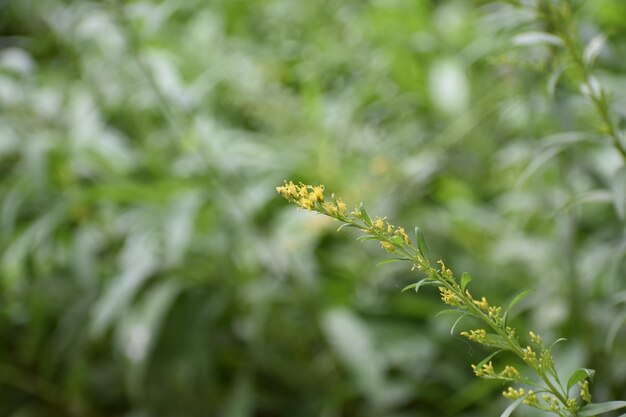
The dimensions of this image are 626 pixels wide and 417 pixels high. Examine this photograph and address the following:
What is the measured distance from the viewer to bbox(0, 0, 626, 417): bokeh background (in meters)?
1.50

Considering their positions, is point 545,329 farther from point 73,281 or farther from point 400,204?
point 73,281

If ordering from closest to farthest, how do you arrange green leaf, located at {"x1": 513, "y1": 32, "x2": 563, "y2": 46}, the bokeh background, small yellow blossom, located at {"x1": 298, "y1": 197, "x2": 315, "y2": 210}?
small yellow blossom, located at {"x1": 298, "y1": 197, "x2": 315, "y2": 210}
green leaf, located at {"x1": 513, "y1": 32, "x2": 563, "y2": 46}
the bokeh background

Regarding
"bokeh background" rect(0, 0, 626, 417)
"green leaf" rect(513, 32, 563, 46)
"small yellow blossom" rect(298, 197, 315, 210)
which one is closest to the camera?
"small yellow blossom" rect(298, 197, 315, 210)

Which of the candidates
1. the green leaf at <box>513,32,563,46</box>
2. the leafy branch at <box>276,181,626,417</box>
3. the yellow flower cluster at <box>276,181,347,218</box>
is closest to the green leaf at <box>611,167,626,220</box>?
the green leaf at <box>513,32,563,46</box>

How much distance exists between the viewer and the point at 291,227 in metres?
1.62

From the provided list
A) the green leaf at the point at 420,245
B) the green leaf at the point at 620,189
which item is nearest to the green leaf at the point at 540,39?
the green leaf at the point at 620,189

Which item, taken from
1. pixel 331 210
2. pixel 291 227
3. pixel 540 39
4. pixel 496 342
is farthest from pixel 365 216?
pixel 291 227

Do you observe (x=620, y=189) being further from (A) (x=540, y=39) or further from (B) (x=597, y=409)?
(B) (x=597, y=409)

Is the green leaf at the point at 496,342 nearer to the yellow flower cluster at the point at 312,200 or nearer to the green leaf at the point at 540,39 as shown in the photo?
the yellow flower cluster at the point at 312,200

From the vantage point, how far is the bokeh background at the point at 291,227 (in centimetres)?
150

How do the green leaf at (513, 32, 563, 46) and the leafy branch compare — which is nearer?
the leafy branch

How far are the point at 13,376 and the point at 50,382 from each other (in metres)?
0.09

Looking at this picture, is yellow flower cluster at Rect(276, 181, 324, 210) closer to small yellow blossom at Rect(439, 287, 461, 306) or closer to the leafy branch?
the leafy branch

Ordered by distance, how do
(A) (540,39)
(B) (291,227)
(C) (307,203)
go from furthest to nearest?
(B) (291,227)
(A) (540,39)
(C) (307,203)
